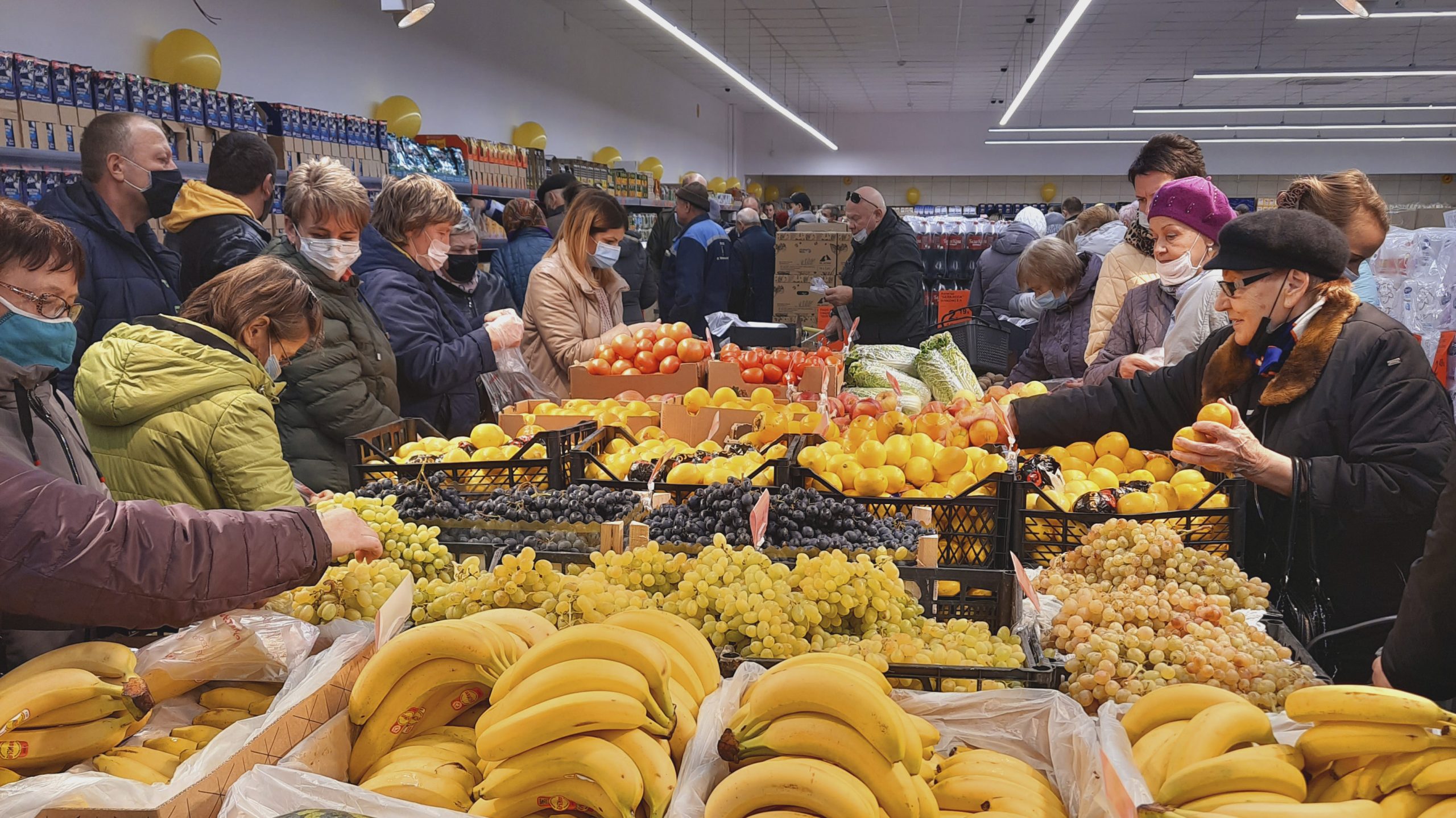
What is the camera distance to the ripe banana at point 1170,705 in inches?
55.1

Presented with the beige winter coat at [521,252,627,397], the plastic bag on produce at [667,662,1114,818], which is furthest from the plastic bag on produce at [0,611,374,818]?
the beige winter coat at [521,252,627,397]

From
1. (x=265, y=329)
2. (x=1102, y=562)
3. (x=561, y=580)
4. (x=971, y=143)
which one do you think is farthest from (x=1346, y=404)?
(x=971, y=143)

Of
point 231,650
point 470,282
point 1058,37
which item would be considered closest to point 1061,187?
point 1058,37

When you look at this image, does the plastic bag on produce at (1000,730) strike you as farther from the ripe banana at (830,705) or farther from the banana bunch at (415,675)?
the banana bunch at (415,675)

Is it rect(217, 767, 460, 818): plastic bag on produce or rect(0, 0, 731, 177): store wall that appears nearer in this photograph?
rect(217, 767, 460, 818): plastic bag on produce

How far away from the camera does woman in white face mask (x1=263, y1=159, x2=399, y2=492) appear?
312cm

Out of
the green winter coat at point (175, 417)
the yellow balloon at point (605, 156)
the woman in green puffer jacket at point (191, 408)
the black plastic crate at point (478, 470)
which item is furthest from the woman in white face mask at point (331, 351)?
the yellow balloon at point (605, 156)

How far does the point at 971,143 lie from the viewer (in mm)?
22078

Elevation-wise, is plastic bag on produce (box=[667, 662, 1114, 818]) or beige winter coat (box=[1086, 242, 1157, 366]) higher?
beige winter coat (box=[1086, 242, 1157, 366])

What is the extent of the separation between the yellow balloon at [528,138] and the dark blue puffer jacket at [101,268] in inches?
247

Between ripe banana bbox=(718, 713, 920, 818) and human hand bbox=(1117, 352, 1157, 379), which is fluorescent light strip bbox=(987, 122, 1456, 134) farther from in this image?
ripe banana bbox=(718, 713, 920, 818)

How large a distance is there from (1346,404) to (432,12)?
7707mm

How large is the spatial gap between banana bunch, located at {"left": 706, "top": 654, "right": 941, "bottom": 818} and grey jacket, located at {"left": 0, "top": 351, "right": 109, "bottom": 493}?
1.35 meters

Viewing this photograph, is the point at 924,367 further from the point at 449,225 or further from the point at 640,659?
the point at 640,659
